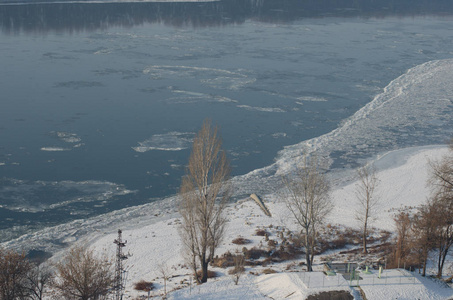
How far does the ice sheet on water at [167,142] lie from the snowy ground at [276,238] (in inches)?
282

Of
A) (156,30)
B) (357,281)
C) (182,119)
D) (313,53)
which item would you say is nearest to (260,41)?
(313,53)

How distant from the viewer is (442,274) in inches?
819

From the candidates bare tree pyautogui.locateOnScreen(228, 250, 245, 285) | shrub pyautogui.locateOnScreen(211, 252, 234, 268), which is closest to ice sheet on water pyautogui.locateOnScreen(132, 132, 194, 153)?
shrub pyautogui.locateOnScreen(211, 252, 234, 268)

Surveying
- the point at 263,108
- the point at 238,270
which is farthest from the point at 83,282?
the point at 263,108

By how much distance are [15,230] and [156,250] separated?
22.1ft

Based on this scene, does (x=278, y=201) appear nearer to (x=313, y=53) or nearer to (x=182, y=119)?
(x=182, y=119)

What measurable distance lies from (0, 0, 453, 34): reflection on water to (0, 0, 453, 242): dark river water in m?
0.58

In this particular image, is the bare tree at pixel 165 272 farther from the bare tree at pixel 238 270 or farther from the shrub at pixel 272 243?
the shrub at pixel 272 243

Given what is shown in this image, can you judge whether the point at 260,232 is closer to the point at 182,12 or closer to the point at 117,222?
the point at 117,222

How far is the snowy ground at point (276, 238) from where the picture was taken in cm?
1869

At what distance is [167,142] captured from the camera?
35.2 metres

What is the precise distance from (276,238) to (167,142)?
494 inches

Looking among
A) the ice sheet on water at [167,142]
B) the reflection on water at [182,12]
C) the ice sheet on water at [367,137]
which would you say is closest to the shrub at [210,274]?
the ice sheet on water at [367,137]

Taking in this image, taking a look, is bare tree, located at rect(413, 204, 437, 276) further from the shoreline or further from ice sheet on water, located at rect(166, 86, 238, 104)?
ice sheet on water, located at rect(166, 86, 238, 104)
